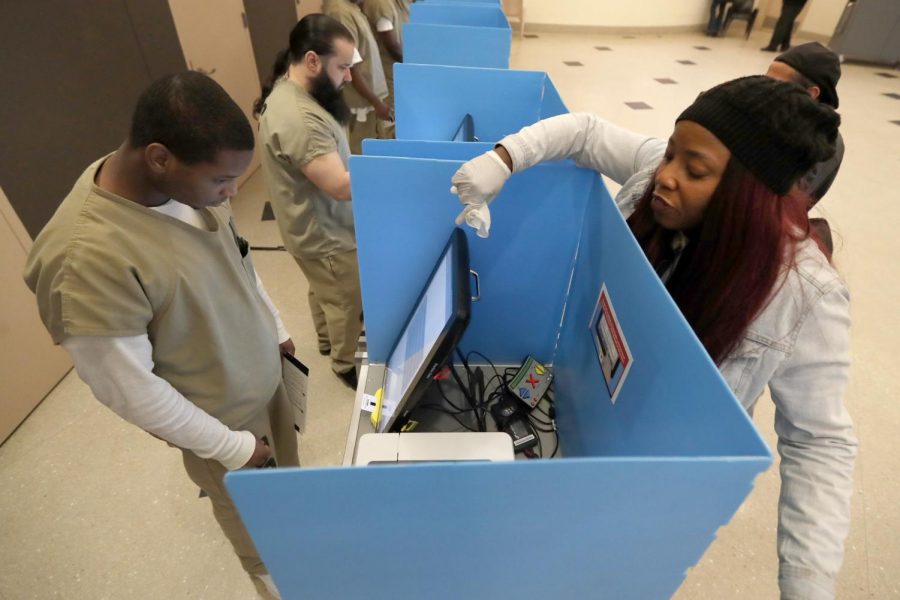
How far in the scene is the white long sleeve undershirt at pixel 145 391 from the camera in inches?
25.6

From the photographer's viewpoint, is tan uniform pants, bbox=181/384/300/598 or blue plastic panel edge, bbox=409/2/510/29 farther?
blue plastic panel edge, bbox=409/2/510/29

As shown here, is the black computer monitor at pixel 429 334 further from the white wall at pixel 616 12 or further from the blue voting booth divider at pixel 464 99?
the white wall at pixel 616 12

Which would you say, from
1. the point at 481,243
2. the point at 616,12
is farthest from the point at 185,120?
the point at 616,12

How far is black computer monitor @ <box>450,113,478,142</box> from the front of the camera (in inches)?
61.8

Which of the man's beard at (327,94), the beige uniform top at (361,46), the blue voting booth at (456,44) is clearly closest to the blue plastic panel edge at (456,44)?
the blue voting booth at (456,44)

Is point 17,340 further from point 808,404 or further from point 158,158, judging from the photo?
point 808,404

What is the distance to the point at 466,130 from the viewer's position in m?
1.62

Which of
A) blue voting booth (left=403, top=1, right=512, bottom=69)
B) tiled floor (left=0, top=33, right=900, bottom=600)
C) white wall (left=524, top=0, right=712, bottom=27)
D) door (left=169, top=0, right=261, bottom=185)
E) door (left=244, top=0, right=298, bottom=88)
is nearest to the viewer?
tiled floor (left=0, top=33, right=900, bottom=600)

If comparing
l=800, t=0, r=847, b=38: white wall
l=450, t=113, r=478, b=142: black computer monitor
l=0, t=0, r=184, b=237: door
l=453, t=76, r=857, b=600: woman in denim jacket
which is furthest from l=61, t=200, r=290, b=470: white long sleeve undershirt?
l=800, t=0, r=847, b=38: white wall

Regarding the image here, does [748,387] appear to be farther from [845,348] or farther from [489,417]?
[489,417]

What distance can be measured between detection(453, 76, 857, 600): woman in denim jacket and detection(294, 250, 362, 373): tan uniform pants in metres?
1.14

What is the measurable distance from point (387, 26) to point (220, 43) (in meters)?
1.00

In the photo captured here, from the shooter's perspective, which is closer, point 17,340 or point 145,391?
point 145,391

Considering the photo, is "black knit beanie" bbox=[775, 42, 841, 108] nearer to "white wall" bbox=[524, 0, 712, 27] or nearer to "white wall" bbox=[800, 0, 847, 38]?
"white wall" bbox=[524, 0, 712, 27]
